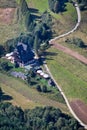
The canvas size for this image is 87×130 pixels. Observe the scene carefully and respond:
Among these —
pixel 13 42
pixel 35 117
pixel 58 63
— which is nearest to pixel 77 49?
pixel 58 63

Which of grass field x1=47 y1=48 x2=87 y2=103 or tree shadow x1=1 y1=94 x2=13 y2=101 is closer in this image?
tree shadow x1=1 y1=94 x2=13 y2=101

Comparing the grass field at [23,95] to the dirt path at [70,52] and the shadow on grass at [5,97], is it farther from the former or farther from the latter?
the dirt path at [70,52]

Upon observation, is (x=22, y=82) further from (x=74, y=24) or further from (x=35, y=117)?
(x=74, y=24)

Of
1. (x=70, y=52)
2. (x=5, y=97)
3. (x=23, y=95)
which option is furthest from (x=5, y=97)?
(x=70, y=52)

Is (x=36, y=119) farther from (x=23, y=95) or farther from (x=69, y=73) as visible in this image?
(x=69, y=73)

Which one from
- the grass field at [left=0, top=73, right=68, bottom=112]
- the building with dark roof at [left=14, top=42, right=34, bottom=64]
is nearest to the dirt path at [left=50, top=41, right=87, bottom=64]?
the building with dark roof at [left=14, top=42, right=34, bottom=64]

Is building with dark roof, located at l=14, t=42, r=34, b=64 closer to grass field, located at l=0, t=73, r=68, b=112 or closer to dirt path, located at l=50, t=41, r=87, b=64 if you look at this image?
grass field, located at l=0, t=73, r=68, b=112
